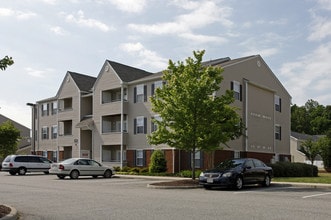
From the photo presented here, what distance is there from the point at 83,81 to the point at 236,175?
31.8 m

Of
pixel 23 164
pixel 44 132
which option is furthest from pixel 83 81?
pixel 23 164

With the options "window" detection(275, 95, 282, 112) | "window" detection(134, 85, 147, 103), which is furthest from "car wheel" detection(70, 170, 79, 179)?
"window" detection(275, 95, 282, 112)

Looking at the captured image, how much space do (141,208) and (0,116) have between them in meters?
65.5

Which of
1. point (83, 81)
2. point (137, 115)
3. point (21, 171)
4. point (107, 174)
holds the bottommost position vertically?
point (21, 171)

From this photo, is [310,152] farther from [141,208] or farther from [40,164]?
[141,208]

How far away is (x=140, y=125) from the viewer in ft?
130

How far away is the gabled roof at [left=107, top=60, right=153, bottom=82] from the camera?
4153cm

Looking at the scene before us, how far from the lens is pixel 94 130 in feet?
143

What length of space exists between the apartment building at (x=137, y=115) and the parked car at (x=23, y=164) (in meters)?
7.21

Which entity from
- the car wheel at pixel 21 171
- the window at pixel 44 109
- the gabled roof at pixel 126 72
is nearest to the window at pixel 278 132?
the gabled roof at pixel 126 72

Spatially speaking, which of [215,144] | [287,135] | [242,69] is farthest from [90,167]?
[287,135]

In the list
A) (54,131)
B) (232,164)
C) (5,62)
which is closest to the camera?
(5,62)

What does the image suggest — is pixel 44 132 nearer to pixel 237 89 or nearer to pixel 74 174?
pixel 74 174

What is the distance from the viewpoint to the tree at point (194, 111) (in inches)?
925
